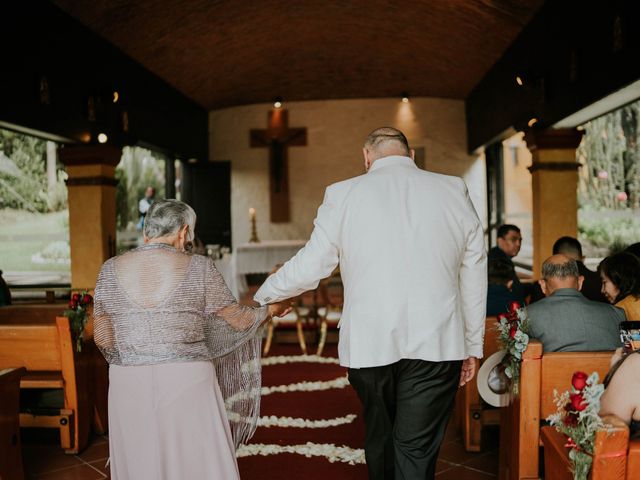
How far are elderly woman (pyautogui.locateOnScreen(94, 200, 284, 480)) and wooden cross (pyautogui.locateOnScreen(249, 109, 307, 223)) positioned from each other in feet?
33.2

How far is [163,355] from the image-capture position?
251 centimetres

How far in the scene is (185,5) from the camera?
795cm

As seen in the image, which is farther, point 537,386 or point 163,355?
point 537,386

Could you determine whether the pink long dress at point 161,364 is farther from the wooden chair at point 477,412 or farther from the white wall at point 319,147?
the white wall at point 319,147

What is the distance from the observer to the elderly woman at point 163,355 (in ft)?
8.23

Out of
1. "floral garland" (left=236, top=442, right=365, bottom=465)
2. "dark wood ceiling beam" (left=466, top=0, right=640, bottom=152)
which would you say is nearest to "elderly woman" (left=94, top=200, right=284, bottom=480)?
"floral garland" (left=236, top=442, right=365, bottom=465)

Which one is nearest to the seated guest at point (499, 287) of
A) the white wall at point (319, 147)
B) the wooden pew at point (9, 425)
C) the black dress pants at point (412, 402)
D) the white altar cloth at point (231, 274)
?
the black dress pants at point (412, 402)

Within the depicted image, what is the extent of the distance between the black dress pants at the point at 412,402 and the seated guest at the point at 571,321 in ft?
2.86

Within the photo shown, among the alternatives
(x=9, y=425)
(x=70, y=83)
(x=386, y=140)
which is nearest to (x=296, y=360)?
(x=9, y=425)

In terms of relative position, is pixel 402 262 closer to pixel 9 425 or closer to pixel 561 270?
pixel 561 270

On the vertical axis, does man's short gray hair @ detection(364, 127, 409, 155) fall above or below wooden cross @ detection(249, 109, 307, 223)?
below

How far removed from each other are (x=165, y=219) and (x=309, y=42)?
321 inches

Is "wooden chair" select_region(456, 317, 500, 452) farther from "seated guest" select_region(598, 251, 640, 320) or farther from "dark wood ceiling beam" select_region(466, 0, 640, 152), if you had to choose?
"dark wood ceiling beam" select_region(466, 0, 640, 152)

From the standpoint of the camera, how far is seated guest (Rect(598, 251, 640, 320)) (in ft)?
11.7
